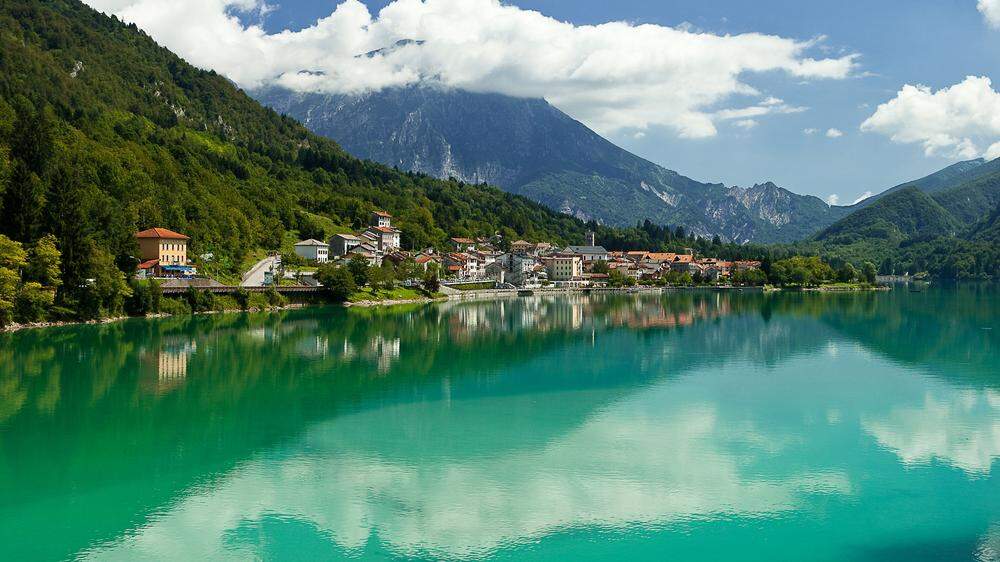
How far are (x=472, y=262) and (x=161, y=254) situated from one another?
47715mm

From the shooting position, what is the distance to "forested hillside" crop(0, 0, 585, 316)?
155ft

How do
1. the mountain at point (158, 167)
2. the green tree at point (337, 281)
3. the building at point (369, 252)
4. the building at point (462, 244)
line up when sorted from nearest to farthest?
1. the mountain at point (158, 167)
2. the green tree at point (337, 281)
3. the building at point (369, 252)
4. the building at point (462, 244)

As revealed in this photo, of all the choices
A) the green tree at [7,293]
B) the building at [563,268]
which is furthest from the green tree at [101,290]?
the building at [563,268]

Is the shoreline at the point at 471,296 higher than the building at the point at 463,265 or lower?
lower

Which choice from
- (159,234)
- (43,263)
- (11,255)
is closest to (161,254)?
(159,234)

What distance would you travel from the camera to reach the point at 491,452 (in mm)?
17672

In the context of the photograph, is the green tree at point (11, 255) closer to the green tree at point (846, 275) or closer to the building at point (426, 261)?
the building at point (426, 261)

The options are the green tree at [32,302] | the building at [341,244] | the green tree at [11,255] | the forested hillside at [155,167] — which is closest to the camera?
the green tree at [11,255]

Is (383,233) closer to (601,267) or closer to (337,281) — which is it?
(337,281)

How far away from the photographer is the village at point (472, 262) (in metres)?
57.7

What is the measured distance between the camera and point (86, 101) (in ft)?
268

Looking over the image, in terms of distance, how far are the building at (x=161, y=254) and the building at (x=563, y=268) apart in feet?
209

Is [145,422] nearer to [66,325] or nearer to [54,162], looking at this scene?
[66,325]

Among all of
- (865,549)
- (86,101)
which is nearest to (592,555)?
(865,549)
